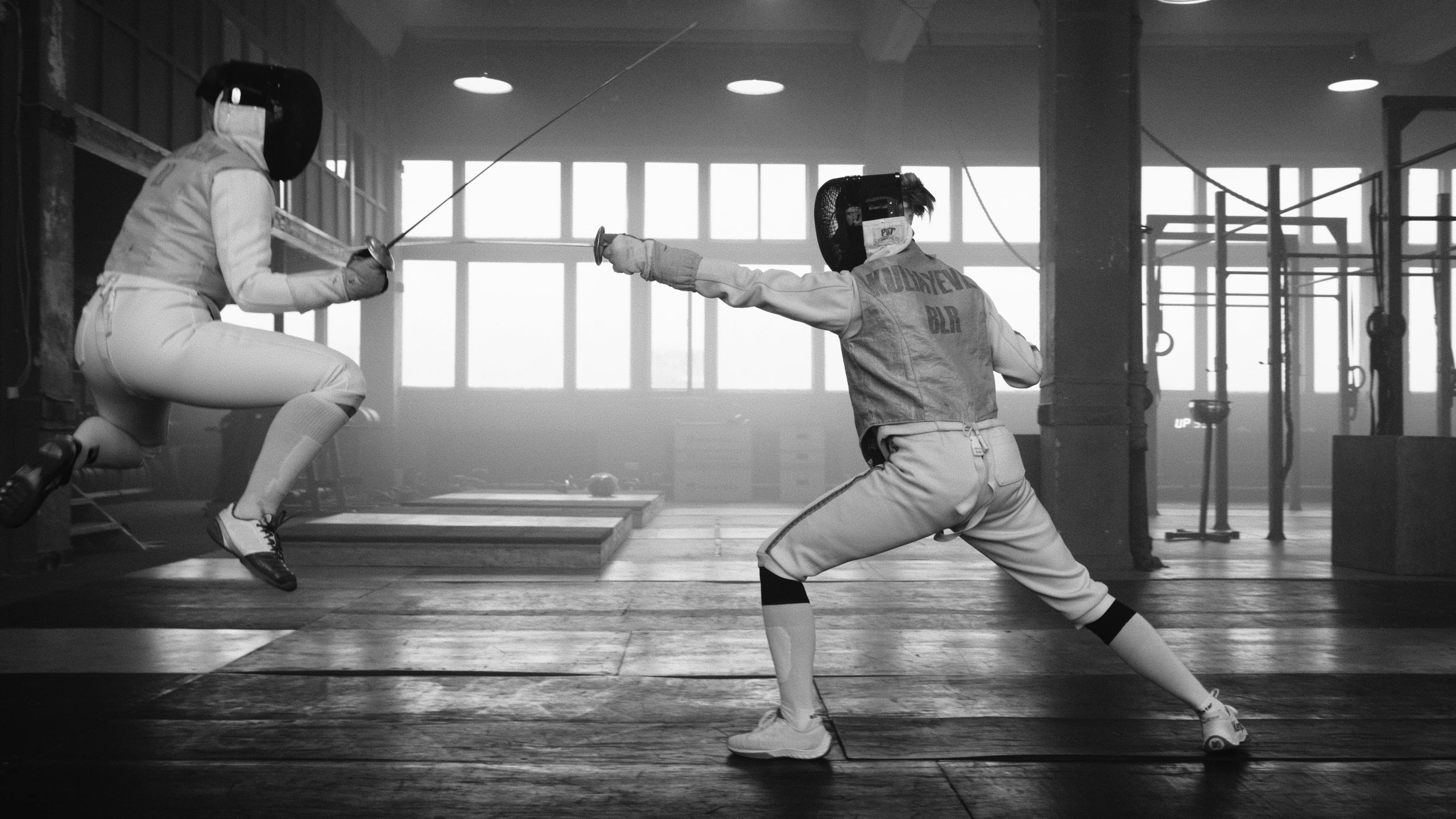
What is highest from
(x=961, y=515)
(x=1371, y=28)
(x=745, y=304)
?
(x=1371, y=28)

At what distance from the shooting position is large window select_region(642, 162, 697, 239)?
14.9m

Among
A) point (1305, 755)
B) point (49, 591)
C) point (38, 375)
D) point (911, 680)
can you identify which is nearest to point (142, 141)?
point (38, 375)

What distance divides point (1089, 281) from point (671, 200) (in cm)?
947

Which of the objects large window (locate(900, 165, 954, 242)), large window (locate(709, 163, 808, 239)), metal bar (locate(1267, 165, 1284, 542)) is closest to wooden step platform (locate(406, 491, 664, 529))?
metal bar (locate(1267, 165, 1284, 542))

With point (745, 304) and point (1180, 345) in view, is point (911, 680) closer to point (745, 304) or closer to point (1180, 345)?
point (745, 304)

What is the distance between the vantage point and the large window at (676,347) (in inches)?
591

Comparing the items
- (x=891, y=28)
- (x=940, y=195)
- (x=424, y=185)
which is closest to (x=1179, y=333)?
(x=940, y=195)

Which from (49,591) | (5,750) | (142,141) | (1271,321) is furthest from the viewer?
(1271,321)

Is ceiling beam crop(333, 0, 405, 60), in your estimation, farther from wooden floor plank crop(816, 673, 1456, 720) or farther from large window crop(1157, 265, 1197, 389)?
wooden floor plank crop(816, 673, 1456, 720)

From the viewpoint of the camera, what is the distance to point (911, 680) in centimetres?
335

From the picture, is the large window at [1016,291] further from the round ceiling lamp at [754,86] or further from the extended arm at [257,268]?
the extended arm at [257,268]

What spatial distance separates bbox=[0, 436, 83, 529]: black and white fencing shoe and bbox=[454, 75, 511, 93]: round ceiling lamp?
28.3 ft

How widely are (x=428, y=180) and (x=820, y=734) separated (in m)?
13.1

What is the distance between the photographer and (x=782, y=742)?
2480mm
